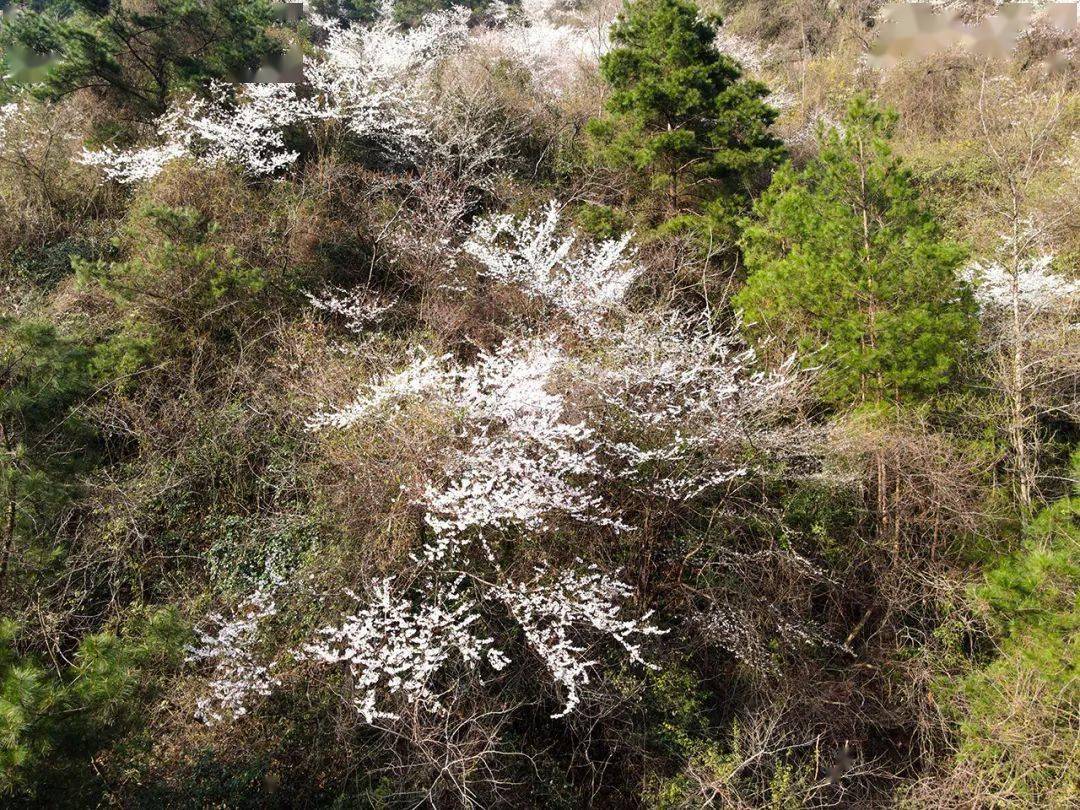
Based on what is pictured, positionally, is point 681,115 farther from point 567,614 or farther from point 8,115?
point 8,115

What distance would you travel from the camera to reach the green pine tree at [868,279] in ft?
19.4

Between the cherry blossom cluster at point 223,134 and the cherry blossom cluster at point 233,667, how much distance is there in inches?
298

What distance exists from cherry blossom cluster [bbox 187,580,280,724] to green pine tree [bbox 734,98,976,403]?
5615mm

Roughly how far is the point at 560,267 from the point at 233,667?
6473 mm

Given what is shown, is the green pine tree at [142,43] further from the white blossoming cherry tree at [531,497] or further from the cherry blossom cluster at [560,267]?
the white blossoming cherry tree at [531,497]

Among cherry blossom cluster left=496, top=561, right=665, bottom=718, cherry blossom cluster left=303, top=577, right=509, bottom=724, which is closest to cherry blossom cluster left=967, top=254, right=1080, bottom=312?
cherry blossom cluster left=496, top=561, right=665, bottom=718

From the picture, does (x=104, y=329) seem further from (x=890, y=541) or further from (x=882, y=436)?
(x=890, y=541)

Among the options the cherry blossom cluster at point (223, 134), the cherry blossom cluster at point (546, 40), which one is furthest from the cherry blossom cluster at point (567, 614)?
the cherry blossom cluster at point (546, 40)

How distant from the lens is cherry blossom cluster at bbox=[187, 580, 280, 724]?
4.97 metres

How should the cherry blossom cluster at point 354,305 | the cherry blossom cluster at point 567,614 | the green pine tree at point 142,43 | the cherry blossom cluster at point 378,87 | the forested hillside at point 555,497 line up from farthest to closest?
the cherry blossom cluster at point 378,87
the green pine tree at point 142,43
the cherry blossom cluster at point 354,305
the cherry blossom cluster at point 567,614
the forested hillside at point 555,497

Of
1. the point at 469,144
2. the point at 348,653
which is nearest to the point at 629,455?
the point at 348,653

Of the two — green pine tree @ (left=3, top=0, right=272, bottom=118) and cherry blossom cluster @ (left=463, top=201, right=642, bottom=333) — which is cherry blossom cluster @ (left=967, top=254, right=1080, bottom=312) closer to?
cherry blossom cluster @ (left=463, top=201, right=642, bottom=333)

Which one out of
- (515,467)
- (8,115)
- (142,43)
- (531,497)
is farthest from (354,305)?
(8,115)

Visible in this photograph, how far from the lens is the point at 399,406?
6.08 metres
